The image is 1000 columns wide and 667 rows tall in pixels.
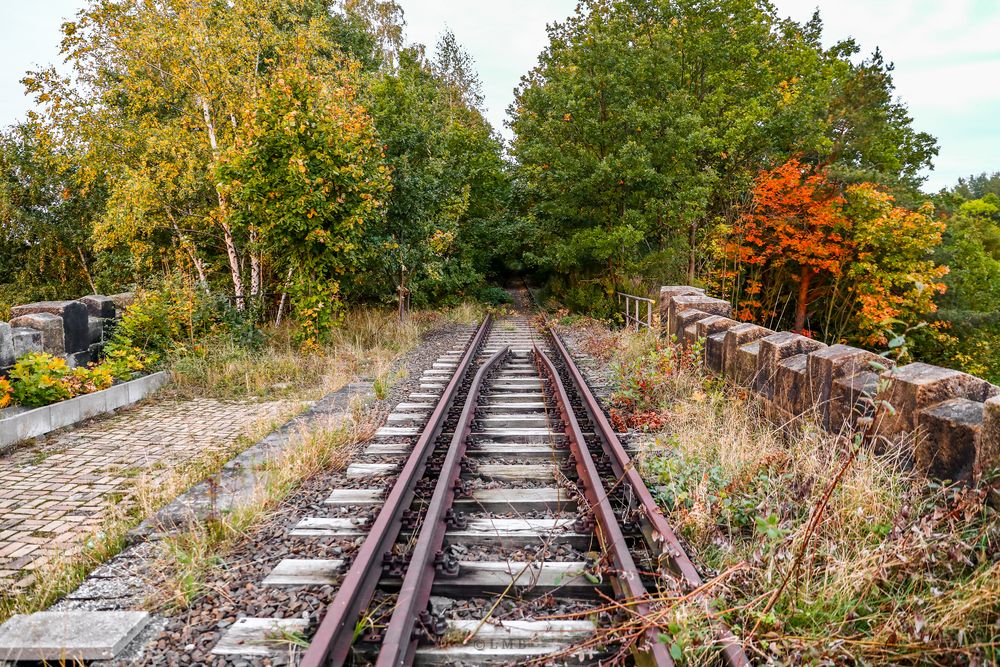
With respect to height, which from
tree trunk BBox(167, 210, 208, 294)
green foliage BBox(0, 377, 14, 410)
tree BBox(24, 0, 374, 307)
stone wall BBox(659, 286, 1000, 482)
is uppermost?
tree BBox(24, 0, 374, 307)

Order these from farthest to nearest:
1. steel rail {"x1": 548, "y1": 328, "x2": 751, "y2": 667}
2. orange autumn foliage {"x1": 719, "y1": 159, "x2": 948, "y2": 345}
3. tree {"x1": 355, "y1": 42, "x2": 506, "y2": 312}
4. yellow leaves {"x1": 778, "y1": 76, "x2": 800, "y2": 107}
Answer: yellow leaves {"x1": 778, "y1": 76, "x2": 800, "y2": 107} < orange autumn foliage {"x1": 719, "y1": 159, "x2": 948, "y2": 345} < tree {"x1": 355, "y1": 42, "x2": 506, "y2": 312} < steel rail {"x1": 548, "y1": 328, "x2": 751, "y2": 667}

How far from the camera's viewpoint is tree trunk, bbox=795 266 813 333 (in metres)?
21.9

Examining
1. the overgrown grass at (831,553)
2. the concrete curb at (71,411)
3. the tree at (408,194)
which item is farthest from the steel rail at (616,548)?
the tree at (408,194)

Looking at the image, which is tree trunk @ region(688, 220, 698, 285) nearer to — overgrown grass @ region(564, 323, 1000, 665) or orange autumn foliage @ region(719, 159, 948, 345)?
orange autumn foliage @ region(719, 159, 948, 345)

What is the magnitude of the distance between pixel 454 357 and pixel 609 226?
331 inches

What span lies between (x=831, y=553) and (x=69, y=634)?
3656 millimetres

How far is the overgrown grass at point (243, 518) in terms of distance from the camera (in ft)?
10.1

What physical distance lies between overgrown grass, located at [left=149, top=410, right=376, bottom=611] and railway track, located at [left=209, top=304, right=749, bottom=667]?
0.33 m

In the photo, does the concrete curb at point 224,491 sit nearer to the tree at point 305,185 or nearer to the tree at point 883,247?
the tree at point 305,185

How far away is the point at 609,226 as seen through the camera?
55.9ft

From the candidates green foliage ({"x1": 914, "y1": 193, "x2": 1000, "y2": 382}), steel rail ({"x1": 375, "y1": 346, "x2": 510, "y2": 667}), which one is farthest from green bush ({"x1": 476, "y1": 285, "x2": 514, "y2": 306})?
steel rail ({"x1": 375, "y1": 346, "x2": 510, "y2": 667})

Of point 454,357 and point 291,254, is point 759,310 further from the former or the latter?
point 291,254

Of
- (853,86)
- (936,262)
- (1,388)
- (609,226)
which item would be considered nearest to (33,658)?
(1,388)

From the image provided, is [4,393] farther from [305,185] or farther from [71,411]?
[305,185]
